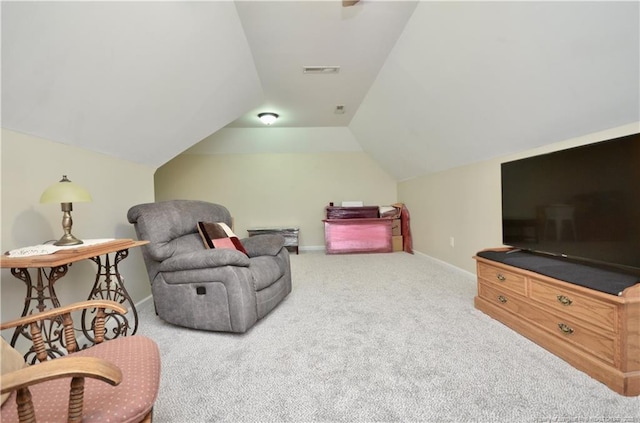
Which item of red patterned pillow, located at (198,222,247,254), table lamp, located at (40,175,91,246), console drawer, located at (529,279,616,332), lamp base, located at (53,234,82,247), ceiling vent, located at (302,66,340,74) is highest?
ceiling vent, located at (302,66,340,74)

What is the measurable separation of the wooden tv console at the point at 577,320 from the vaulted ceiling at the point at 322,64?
1.09 metres

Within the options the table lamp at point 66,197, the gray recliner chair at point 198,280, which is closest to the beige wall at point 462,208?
the gray recliner chair at point 198,280

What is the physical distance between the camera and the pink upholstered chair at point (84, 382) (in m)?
0.67

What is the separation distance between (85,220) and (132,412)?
5.99ft

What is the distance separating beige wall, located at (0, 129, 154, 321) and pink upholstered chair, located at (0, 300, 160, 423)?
0.79 meters

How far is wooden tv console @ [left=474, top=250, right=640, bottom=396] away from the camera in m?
1.33

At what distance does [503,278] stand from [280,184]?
177 inches

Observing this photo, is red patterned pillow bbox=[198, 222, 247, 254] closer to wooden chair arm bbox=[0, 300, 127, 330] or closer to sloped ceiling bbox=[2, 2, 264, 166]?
sloped ceiling bbox=[2, 2, 264, 166]

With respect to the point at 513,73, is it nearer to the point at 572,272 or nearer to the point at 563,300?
the point at 572,272

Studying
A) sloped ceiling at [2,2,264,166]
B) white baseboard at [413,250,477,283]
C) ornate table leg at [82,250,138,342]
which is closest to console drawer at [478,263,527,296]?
white baseboard at [413,250,477,283]

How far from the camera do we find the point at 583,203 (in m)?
1.75

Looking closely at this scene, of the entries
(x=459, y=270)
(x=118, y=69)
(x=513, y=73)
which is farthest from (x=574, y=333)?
(x=118, y=69)

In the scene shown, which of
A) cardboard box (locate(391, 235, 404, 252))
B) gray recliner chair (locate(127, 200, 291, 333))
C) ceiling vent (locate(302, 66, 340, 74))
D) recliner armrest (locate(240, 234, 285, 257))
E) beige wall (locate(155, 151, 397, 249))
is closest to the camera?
gray recliner chair (locate(127, 200, 291, 333))

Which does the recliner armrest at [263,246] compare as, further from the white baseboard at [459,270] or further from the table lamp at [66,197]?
the white baseboard at [459,270]
